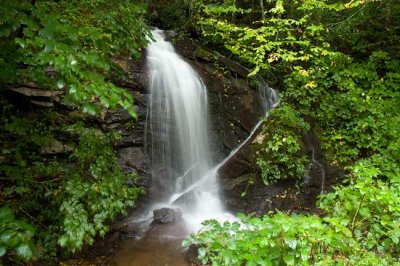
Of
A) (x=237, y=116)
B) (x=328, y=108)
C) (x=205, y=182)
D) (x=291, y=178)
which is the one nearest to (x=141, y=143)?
(x=205, y=182)

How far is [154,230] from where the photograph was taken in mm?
4867

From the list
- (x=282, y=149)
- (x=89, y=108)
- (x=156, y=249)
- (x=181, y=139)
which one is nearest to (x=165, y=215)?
(x=156, y=249)

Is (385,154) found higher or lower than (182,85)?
lower

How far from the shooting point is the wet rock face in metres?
5.05

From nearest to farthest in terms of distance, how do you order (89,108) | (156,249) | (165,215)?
(89,108) < (156,249) < (165,215)

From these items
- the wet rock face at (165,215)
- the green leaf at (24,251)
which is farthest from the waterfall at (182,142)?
the green leaf at (24,251)

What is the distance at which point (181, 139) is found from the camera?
248 inches

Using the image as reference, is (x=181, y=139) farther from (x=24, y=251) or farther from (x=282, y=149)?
(x=24, y=251)

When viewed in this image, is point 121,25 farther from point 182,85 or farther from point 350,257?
point 182,85

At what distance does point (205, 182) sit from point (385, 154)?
3.77 m

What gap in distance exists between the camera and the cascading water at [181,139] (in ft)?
19.0

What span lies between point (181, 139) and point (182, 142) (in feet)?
0.21

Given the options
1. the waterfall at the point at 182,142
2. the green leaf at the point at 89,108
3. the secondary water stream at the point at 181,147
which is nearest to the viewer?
the green leaf at the point at 89,108

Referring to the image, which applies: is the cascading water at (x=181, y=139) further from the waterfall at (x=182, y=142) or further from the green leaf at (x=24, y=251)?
the green leaf at (x=24, y=251)
